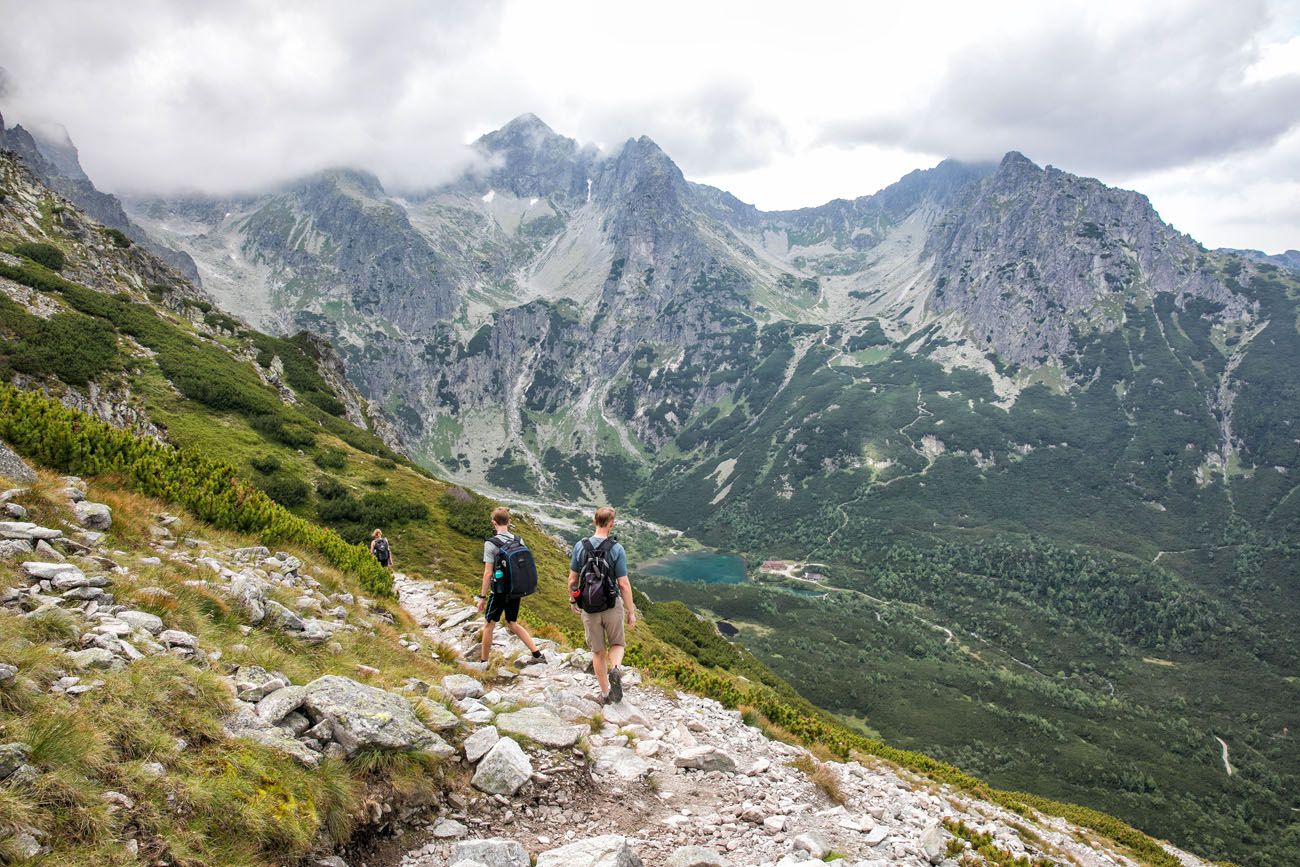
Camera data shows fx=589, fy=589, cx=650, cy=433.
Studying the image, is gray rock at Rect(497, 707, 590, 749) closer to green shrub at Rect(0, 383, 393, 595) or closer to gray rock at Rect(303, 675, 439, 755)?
gray rock at Rect(303, 675, 439, 755)

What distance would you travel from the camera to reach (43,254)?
182 ft

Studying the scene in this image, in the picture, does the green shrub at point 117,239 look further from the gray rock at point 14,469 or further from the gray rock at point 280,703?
the gray rock at point 280,703

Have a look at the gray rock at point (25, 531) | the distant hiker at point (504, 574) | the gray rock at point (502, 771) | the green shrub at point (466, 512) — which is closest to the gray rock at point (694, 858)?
the gray rock at point (502, 771)

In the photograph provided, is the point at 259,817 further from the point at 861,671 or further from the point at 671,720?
the point at 861,671

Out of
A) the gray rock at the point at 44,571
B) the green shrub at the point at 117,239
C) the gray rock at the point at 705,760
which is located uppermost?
the green shrub at the point at 117,239

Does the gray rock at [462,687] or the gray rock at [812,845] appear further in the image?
the gray rock at [462,687]

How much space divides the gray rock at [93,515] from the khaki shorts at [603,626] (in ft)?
30.3

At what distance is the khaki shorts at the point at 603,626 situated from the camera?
12750mm

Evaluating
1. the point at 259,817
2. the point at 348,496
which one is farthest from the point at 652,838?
the point at 348,496

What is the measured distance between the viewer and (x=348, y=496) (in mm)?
36594

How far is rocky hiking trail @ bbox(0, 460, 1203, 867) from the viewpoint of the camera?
268 inches

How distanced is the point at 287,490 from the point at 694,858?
34.0m

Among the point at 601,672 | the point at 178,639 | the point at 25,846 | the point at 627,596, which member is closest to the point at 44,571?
the point at 178,639

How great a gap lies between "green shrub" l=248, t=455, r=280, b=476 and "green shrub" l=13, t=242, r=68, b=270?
41.0 meters
